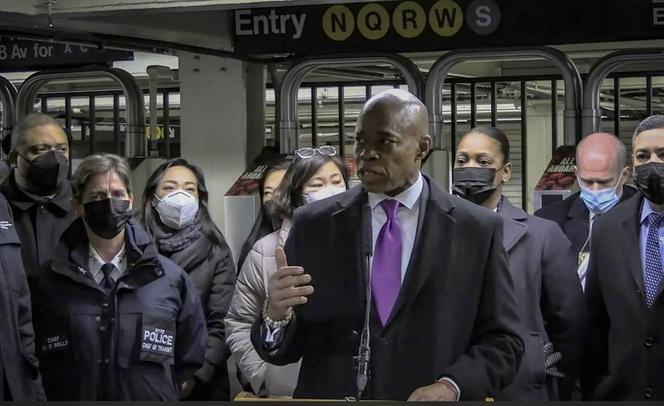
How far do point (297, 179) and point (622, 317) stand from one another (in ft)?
3.82

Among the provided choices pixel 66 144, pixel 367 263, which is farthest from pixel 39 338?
pixel 367 263

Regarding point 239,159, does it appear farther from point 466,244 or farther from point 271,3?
point 466,244

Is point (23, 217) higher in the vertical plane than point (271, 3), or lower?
lower

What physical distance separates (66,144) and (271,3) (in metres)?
1.00

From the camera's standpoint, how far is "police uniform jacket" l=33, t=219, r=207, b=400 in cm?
347

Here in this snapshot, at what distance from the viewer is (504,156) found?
3.81m

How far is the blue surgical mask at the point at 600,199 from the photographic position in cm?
428

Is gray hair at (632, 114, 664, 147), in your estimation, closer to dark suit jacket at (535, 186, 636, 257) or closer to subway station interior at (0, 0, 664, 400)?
dark suit jacket at (535, 186, 636, 257)

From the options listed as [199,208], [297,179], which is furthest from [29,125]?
[297,179]

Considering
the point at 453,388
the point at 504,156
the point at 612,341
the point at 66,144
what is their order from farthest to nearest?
the point at 66,144
the point at 504,156
the point at 612,341
the point at 453,388

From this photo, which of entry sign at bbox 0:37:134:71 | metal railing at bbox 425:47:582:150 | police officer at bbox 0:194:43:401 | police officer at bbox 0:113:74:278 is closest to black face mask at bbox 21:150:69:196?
police officer at bbox 0:113:74:278

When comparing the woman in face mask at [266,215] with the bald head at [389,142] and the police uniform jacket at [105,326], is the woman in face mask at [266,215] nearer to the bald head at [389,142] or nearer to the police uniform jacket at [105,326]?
the police uniform jacket at [105,326]

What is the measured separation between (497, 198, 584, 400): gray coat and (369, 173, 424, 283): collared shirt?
88 centimetres

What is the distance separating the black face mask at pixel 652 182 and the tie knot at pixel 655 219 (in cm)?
4
